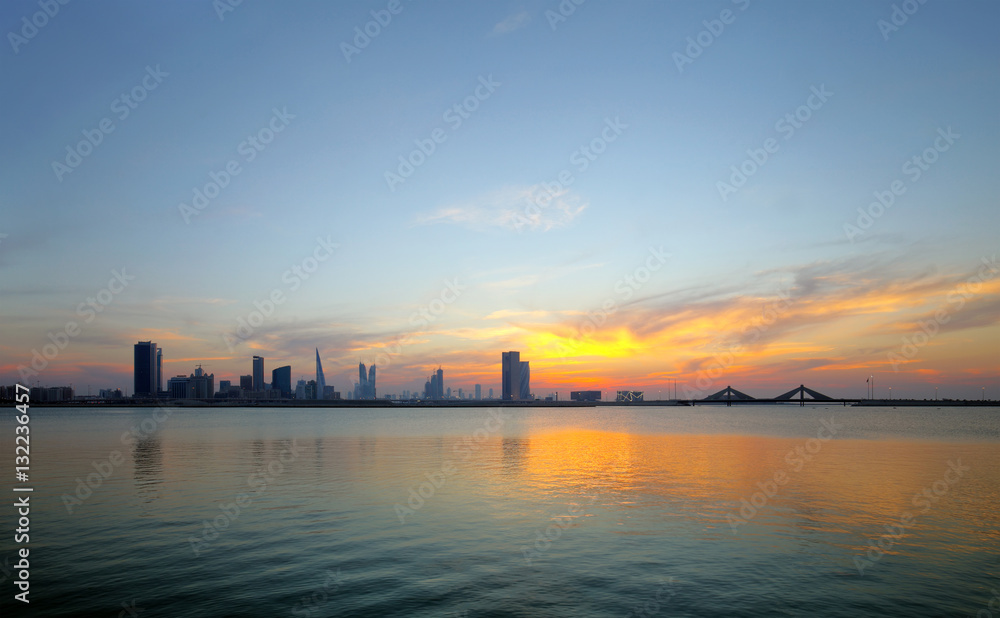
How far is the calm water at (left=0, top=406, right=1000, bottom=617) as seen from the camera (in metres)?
19.0

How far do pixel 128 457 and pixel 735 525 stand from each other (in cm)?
5957

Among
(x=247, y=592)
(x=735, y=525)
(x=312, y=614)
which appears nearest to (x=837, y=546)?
(x=735, y=525)

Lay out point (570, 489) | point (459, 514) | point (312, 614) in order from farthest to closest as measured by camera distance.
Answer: point (570, 489) → point (459, 514) → point (312, 614)

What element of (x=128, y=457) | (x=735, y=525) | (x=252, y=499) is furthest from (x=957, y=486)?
(x=128, y=457)

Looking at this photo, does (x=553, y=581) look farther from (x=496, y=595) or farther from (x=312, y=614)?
(x=312, y=614)

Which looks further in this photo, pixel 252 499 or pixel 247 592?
pixel 252 499

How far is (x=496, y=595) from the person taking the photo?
19484 mm

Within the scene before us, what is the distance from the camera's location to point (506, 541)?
26453 mm

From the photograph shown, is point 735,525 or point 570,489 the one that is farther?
point 570,489

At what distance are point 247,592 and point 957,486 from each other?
4826cm

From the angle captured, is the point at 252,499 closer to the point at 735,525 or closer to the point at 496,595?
the point at 496,595

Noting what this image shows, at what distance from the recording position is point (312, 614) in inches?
698

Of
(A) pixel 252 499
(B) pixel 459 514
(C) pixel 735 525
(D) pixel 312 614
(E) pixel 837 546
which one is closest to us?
(D) pixel 312 614

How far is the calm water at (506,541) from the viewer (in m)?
19.0
